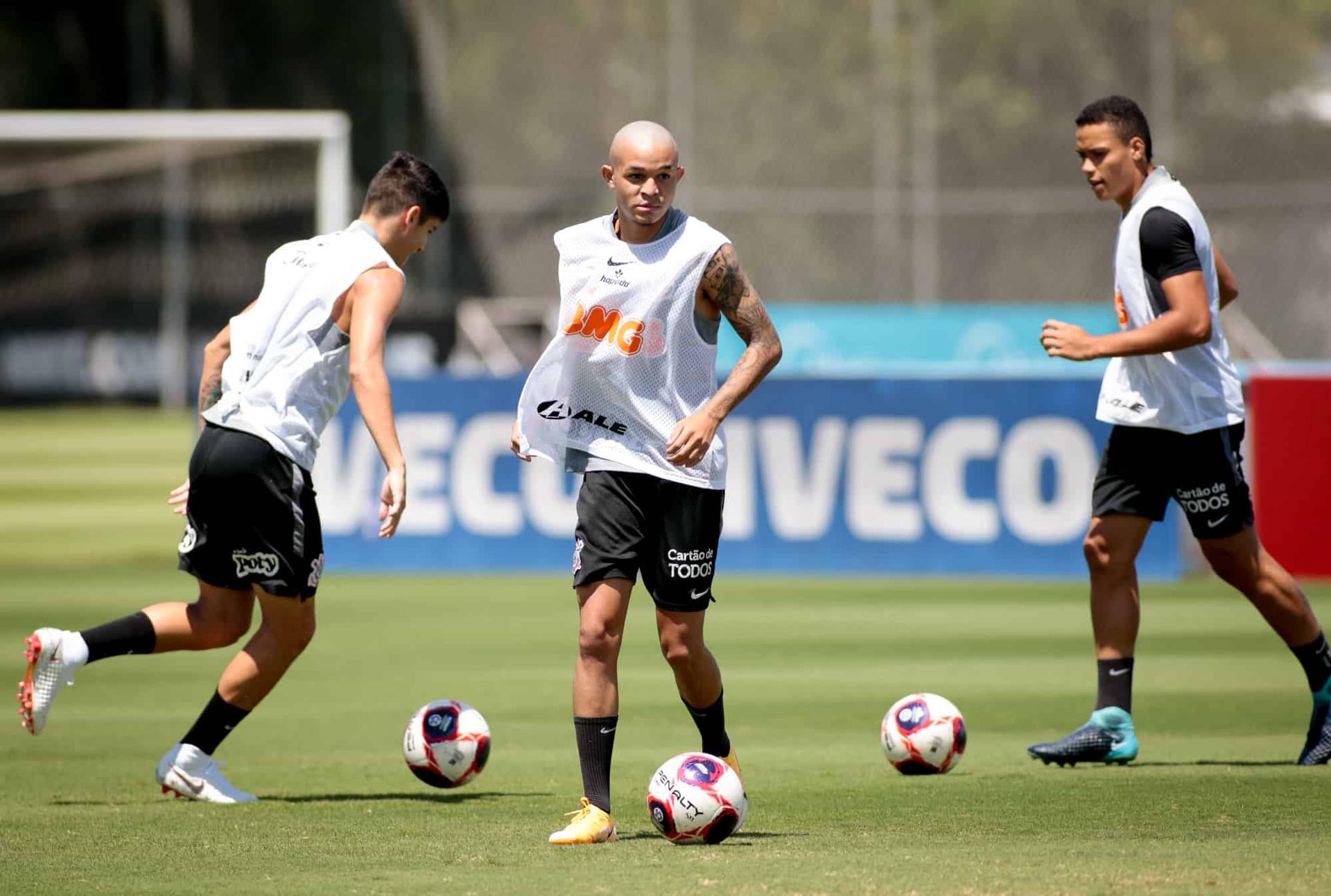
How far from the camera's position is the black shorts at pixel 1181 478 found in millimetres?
7609

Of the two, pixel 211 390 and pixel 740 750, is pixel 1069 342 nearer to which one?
pixel 740 750

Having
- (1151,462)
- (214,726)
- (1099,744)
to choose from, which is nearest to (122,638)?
(214,726)

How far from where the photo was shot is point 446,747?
7152 mm

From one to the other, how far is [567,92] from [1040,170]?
7659 mm

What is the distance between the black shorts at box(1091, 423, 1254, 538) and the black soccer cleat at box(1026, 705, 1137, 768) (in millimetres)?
788

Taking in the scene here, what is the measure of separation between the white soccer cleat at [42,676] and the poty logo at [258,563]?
68 centimetres

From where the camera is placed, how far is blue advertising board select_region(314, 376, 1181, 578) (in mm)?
15133

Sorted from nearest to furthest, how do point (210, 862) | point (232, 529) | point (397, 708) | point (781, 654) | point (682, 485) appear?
point (210, 862), point (682, 485), point (232, 529), point (397, 708), point (781, 654)

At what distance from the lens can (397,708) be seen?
946cm

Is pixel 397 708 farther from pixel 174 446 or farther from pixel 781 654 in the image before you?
pixel 174 446

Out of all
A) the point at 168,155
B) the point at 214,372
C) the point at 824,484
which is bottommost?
the point at 824,484

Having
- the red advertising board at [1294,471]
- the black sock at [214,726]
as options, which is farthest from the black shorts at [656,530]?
the red advertising board at [1294,471]

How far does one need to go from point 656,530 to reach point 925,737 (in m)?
1.64

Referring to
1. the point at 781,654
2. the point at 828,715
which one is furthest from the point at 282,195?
the point at 828,715
